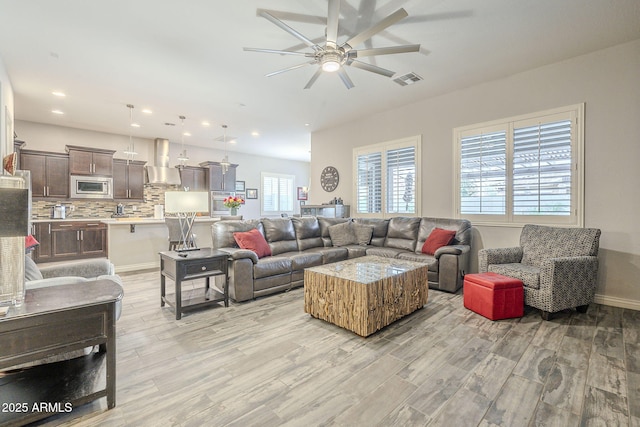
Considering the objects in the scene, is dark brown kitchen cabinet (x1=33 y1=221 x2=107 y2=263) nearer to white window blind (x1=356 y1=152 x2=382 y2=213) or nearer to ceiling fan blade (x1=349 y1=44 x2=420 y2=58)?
white window blind (x1=356 y1=152 x2=382 y2=213)

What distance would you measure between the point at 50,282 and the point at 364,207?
16.5 ft

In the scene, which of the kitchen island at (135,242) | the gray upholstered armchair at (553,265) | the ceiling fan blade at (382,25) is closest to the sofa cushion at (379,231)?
the gray upholstered armchair at (553,265)

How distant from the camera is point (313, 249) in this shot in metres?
4.77

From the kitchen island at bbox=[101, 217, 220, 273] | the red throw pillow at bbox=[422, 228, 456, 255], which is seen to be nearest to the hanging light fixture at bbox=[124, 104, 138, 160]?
the kitchen island at bbox=[101, 217, 220, 273]

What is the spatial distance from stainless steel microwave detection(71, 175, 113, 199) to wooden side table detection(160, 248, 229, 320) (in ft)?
16.0

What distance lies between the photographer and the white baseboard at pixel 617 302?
10.8 feet

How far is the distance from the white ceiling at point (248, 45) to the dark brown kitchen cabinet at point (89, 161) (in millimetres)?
1110

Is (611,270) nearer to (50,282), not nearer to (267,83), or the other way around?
(267,83)

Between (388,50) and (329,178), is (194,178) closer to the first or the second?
(329,178)

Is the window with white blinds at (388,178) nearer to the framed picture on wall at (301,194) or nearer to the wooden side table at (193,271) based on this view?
the wooden side table at (193,271)

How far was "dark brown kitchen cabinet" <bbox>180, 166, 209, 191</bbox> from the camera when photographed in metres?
8.19

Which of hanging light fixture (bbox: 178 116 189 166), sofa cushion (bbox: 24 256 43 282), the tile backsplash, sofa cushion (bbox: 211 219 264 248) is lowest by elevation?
sofa cushion (bbox: 24 256 43 282)

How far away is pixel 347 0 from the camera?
8.50ft

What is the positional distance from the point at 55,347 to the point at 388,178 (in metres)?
5.23
